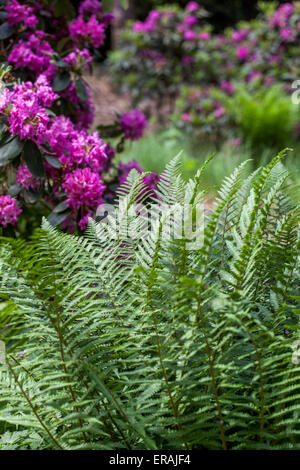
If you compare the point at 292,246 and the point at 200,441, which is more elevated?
the point at 292,246

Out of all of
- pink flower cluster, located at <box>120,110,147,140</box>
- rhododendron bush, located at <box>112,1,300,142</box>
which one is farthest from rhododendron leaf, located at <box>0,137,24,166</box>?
rhododendron bush, located at <box>112,1,300,142</box>

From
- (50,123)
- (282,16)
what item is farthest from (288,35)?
(50,123)

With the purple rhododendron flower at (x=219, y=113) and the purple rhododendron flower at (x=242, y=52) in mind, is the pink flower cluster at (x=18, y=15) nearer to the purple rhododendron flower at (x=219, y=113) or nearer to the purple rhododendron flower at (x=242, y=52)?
the purple rhododendron flower at (x=219, y=113)

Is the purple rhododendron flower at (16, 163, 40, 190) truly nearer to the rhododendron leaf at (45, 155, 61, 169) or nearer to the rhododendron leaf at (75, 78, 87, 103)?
the rhododendron leaf at (45, 155, 61, 169)

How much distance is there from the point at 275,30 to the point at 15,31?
4631 mm

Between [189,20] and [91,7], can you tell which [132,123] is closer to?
[91,7]

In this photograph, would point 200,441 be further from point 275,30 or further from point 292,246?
point 275,30

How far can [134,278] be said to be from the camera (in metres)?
0.94

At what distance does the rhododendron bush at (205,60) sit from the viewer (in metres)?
5.45

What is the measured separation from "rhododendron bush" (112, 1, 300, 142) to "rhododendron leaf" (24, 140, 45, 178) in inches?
155

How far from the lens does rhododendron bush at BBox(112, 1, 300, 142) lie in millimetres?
5453

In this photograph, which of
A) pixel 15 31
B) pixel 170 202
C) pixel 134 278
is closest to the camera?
pixel 134 278
